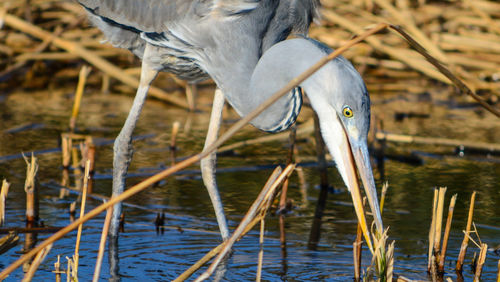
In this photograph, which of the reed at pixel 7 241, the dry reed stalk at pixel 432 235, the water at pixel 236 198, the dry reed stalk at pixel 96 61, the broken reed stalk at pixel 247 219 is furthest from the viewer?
the dry reed stalk at pixel 96 61

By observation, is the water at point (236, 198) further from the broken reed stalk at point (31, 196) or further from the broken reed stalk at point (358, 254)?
the broken reed stalk at point (358, 254)

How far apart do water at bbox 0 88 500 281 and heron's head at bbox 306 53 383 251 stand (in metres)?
0.58

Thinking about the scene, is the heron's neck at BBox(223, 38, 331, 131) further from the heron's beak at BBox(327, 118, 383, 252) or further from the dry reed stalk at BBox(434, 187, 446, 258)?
the dry reed stalk at BBox(434, 187, 446, 258)

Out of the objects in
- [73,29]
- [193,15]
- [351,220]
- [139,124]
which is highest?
[73,29]

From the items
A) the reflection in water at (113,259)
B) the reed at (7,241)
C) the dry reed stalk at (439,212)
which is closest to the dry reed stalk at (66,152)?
the reflection in water at (113,259)

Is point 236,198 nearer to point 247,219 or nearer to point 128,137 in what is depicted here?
point 128,137

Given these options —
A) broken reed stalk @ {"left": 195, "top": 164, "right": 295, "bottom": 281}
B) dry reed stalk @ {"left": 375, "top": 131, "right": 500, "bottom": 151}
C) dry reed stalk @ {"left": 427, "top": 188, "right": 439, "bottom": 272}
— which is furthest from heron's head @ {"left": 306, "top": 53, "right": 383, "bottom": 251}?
dry reed stalk @ {"left": 375, "top": 131, "right": 500, "bottom": 151}

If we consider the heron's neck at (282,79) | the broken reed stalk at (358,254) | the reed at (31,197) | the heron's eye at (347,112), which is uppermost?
the heron's neck at (282,79)

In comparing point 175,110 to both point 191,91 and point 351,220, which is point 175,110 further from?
point 351,220

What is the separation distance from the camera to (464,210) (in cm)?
496

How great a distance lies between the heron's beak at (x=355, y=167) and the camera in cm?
345

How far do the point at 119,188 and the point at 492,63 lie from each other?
4508 millimetres

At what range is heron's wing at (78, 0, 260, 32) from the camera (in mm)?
4262

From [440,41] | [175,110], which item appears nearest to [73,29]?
[175,110]
